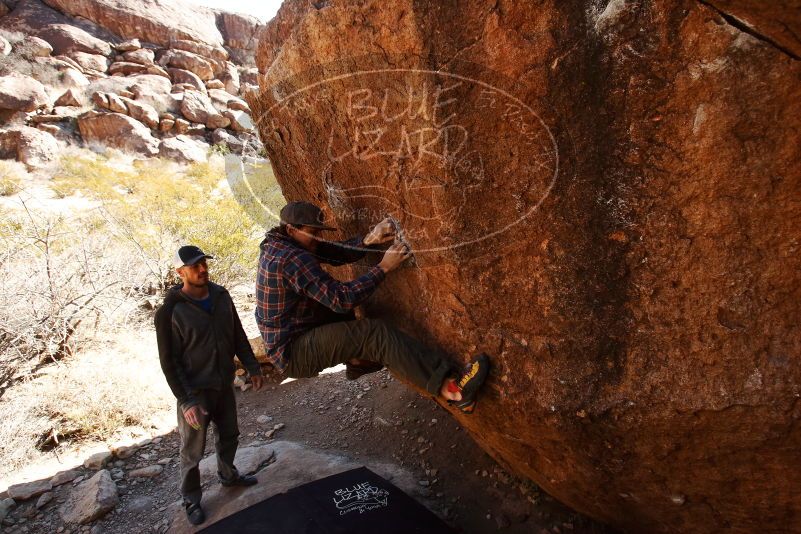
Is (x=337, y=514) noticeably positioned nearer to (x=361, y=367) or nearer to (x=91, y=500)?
(x=361, y=367)

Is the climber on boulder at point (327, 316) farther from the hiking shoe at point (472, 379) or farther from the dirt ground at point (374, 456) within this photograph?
the dirt ground at point (374, 456)

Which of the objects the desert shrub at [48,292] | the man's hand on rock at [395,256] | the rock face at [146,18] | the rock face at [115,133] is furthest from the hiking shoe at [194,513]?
Answer: the rock face at [146,18]

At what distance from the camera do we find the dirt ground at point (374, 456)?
3023 mm

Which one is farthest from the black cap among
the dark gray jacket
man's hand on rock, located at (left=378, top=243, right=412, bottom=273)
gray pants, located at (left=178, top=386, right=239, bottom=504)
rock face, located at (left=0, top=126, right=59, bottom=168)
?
rock face, located at (left=0, top=126, right=59, bottom=168)

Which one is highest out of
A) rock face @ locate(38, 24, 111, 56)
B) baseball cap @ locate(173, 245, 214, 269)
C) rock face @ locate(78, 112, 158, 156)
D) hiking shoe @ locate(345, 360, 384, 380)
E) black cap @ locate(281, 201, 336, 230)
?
rock face @ locate(38, 24, 111, 56)

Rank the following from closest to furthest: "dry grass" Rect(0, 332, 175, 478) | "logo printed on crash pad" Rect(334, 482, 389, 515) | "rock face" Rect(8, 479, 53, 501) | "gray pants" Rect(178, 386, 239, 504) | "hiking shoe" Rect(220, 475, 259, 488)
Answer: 1. "logo printed on crash pad" Rect(334, 482, 389, 515)
2. "gray pants" Rect(178, 386, 239, 504)
3. "hiking shoe" Rect(220, 475, 259, 488)
4. "rock face" Rect(8, 479, 53, 501)
5. "dry grass" Rect(0, 332, 175, 478)

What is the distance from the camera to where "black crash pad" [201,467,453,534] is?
2.46 meters

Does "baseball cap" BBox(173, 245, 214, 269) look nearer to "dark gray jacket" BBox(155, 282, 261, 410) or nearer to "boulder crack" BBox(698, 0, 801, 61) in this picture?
"dark gray jacket" BBox(155, 282, 261, 410)

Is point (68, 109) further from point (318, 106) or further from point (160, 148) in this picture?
point (318, 106)

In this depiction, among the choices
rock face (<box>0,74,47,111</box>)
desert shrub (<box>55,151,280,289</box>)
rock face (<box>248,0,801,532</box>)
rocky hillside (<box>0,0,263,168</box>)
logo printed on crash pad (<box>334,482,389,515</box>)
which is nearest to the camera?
rock face (<box>248,0,801,532</box>)

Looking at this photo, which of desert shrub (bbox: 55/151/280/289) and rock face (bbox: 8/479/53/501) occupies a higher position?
desert shrub (bbox: 55/151/280/289)

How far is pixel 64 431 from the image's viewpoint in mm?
4301

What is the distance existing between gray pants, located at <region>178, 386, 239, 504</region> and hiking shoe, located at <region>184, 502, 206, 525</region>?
0.03m

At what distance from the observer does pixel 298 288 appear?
2.46 meters
